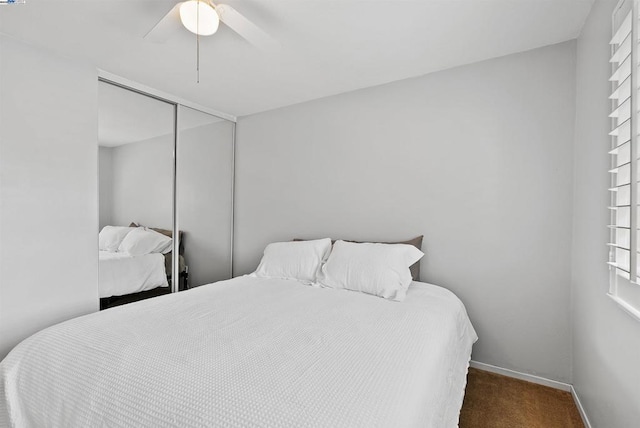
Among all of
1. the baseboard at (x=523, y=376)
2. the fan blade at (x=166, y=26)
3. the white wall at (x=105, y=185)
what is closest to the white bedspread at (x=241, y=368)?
the baseboard at (x=523, y=376)

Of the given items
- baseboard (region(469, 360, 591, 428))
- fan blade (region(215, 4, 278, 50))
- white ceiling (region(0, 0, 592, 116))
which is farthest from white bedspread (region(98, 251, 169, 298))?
baseboard (region(469, 360, 591, 428))

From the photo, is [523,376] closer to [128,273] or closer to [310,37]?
[310,37]

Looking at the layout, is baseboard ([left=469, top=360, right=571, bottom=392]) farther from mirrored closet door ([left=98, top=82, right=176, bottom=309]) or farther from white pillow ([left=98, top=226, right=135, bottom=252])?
white pillow ([left=98, top=226, right=135, bottom=252])

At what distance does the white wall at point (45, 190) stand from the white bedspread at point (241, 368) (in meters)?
0.81

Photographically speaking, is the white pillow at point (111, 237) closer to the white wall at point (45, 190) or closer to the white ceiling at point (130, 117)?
the white wall at point (45, 190)

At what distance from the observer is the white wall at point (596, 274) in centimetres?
125

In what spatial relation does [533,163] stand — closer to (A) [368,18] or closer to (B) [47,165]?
(A) [368,18]

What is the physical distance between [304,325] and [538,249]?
1.71 meters

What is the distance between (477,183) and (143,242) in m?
2.88

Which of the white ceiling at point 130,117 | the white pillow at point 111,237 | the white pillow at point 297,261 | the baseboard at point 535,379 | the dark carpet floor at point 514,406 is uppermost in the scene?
the white ceiling at point 130,117

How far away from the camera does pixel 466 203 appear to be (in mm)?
Answer: 2324

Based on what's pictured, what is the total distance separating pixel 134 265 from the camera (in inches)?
105

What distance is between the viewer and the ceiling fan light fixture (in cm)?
146

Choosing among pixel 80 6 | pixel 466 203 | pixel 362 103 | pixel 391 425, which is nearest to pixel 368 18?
pixel 362 103
